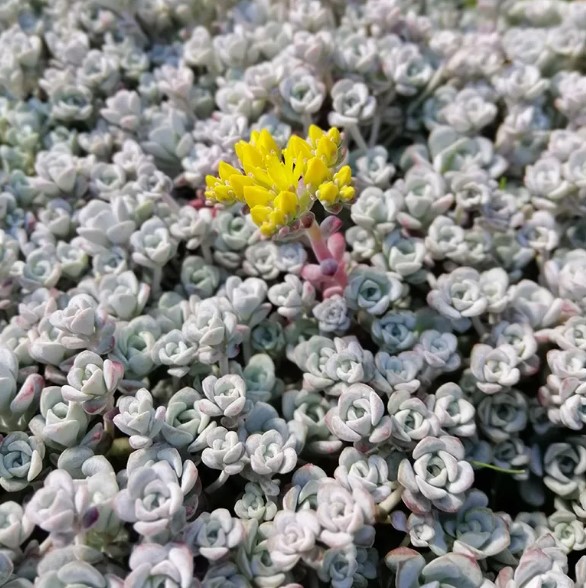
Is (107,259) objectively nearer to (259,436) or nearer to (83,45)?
(259,436)

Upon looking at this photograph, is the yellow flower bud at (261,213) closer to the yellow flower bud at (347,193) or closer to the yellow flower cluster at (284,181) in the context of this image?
the yellow flower cluster at (284,181)

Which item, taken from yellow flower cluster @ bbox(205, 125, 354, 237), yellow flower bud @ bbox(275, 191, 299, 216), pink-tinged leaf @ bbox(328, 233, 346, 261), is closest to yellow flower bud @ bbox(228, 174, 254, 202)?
yellow flower cluster @ bbox(205, 125, 354, 237)

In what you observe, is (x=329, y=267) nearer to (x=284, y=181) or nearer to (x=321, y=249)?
(x=321, y=249)

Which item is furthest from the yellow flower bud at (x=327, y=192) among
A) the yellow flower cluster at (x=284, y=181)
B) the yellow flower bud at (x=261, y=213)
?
the yellow flower bud at (x=261, y=213)

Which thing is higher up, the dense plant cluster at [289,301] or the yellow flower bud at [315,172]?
the yellow flower bud at [315,172]

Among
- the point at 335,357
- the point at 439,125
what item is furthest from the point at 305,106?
the point at 335,357

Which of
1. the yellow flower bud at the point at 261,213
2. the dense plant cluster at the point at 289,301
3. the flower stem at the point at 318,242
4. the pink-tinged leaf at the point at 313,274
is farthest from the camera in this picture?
the pink-tinged leaf at the point at 313,274

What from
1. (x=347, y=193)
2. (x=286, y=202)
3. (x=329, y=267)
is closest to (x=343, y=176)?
(x=347, y=193)
